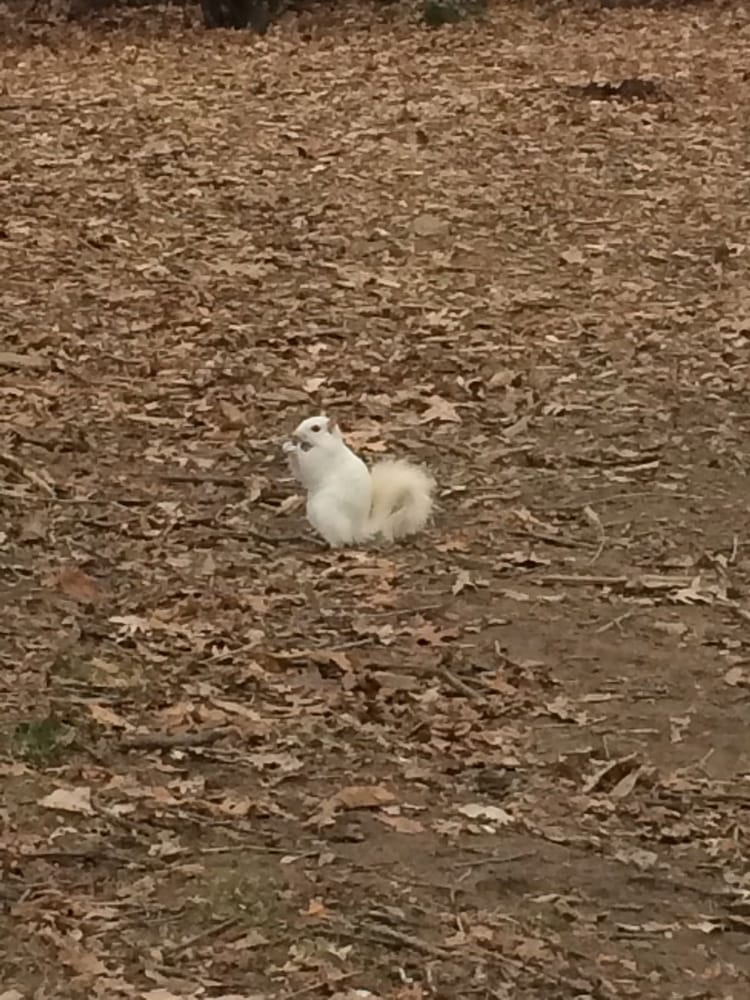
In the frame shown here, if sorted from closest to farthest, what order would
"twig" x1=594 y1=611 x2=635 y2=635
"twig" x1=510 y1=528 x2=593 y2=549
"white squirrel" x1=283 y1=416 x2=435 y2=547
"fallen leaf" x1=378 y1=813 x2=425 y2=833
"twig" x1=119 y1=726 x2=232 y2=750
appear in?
"fallen leaf" x1=378 y1=813 x2=425 y2=833, "twig" x1=119 y1=726 x2=232 y2=750, "twig" x1=594 y1=611 x2=635 y2=635, "white squirrel" x1=283 y1=416 x2=435 y2=547, "twig" x1=510 y1=528 x2=593 y2=549

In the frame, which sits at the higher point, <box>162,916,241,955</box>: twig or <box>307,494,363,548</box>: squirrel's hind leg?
<box>307,494,363,548</box>: squirrel's hind leg

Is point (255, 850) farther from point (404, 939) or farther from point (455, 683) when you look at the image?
point (455, 683)

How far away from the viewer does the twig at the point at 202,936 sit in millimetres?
3186

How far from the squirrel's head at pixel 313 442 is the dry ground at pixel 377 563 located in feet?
0.83

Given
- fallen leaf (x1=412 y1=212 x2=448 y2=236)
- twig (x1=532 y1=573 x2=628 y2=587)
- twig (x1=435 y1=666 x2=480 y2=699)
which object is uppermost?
fallen leaf (x1=412 y1=212 x2=448 y2=236)

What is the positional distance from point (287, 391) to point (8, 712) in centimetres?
233

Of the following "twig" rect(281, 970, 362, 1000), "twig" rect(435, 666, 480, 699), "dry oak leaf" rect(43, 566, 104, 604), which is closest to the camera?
"twig" rect(281, 970, 362, 1000)

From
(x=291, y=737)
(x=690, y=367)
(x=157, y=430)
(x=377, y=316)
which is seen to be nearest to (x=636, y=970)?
(x=291, y=737)

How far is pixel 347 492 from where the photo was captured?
4828mm

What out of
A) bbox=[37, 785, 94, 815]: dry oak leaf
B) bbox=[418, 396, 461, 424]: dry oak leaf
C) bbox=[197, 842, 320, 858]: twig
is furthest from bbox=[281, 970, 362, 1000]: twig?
bbox=[418, 396, 461, 424]: dry oak leaf

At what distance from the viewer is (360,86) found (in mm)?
10359

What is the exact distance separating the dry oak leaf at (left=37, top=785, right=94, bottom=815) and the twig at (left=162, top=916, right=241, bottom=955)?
1.60 ft

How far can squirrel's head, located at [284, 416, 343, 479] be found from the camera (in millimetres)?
4859

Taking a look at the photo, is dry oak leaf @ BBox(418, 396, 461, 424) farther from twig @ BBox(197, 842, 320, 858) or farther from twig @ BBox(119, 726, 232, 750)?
twig @ BBox(197, 842, 320, 858)
